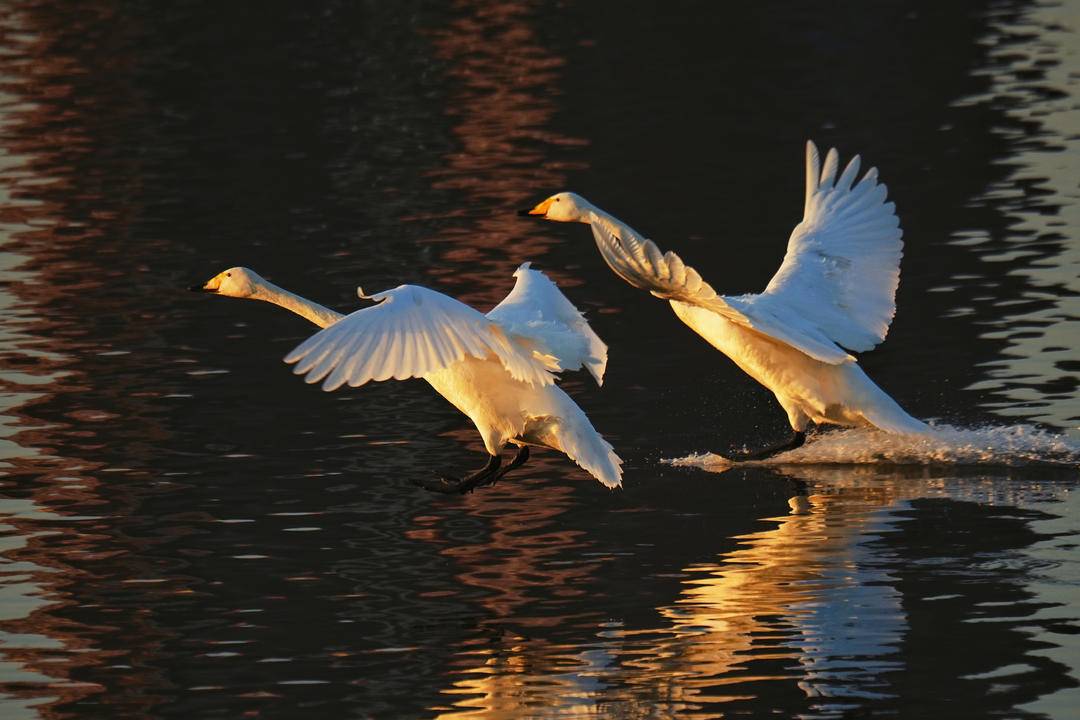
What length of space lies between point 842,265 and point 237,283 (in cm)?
364

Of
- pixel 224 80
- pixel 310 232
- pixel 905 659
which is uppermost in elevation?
pixel 224 80

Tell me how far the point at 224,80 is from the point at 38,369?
16.1 meters

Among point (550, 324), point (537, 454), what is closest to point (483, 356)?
point (550, 324)

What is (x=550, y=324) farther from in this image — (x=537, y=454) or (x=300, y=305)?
(x=537, y=454)

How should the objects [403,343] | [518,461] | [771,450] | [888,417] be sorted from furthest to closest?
1. [771,450]
2. [888,417]
3. [518,461]
4. [403,343]

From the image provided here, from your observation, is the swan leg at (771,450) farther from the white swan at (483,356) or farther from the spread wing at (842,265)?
the white swan at (483,356)

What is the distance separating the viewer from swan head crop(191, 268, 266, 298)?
12844mm

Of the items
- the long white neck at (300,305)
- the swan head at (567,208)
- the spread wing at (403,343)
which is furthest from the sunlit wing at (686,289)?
the swan head at (567,208)

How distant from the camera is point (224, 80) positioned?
30797 millimetres

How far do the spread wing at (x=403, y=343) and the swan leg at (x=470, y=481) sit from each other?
3.87 ft

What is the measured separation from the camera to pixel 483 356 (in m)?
10.0

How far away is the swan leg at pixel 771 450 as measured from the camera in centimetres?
1268

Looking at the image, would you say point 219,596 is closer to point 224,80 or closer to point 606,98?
point 606,98

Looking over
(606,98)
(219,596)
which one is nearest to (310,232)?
(606,98)
